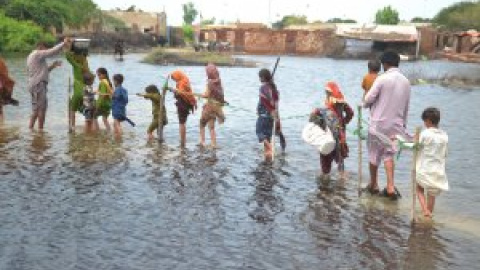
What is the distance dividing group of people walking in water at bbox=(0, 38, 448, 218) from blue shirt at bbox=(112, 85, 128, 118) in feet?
0.07

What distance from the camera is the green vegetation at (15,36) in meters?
58.8

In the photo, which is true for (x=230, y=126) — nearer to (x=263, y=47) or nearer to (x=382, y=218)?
(x=382, y=218)

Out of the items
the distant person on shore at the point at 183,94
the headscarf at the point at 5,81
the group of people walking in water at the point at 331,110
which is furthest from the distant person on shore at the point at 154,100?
the headscarf at the point at 5,81

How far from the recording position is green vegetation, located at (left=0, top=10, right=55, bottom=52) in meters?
58.8

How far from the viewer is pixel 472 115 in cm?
2094

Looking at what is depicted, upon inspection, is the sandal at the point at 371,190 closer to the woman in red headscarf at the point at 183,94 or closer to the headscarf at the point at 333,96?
the headscarf at the point at 333,96

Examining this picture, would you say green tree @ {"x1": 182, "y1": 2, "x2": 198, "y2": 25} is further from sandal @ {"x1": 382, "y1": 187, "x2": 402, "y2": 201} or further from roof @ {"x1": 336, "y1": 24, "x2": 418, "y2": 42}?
sandal @ {"x1": 382, "y1": 187, "x2": 402, "y2": 201}

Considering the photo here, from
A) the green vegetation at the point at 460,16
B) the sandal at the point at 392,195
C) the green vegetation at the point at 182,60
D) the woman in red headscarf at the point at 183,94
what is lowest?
the sandal at the point at 392,195

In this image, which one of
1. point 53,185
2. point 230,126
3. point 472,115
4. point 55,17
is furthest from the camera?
point 55,17

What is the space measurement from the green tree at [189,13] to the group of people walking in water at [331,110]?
169046mm

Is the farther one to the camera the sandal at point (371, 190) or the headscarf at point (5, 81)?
the headscarf at point (5, 81)

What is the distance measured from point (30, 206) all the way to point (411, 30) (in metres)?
71.9

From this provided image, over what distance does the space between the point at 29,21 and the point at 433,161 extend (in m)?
62.5

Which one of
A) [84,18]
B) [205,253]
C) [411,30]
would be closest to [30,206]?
[205,253]
